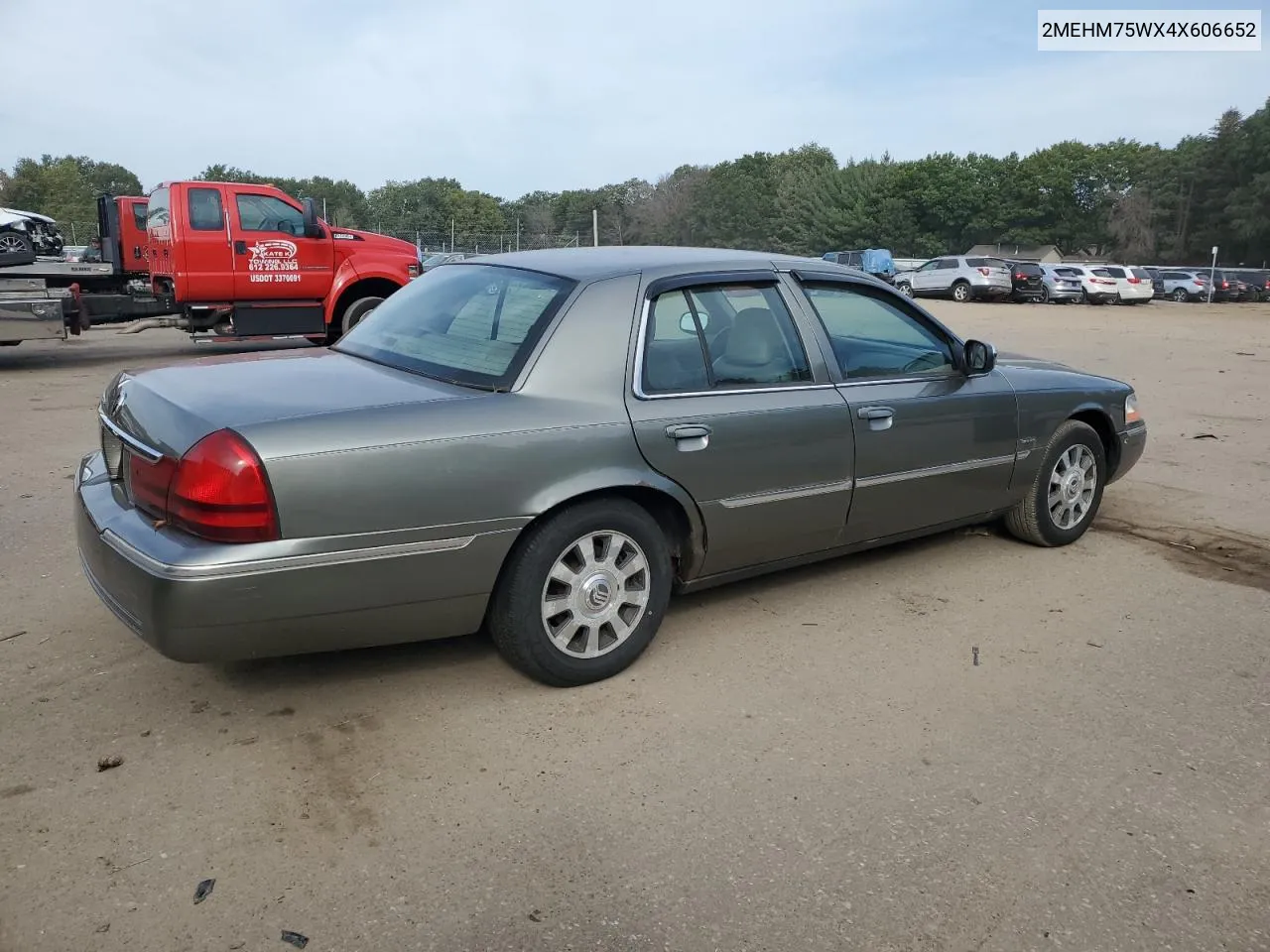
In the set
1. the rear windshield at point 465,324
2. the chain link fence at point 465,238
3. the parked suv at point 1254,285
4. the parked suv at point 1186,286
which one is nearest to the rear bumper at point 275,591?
the rear windshield at point 465,324

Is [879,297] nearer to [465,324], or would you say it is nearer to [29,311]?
[465,324]

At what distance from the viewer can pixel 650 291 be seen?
3826 millimetres

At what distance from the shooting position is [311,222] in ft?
42.8

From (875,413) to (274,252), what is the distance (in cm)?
1069

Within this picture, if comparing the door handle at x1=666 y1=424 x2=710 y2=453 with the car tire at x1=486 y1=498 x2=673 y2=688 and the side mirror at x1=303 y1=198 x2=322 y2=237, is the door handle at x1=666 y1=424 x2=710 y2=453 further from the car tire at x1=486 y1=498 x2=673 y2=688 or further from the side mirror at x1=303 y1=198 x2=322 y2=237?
the side mirror at x1=303 y1=198 x2=322 y2=237

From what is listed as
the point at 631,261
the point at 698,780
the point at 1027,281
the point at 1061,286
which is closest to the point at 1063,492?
the point at 631,261

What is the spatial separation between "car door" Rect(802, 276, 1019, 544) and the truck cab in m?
9.91

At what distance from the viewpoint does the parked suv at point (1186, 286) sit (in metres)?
40.2

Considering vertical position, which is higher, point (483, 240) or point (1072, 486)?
point (483, 240)

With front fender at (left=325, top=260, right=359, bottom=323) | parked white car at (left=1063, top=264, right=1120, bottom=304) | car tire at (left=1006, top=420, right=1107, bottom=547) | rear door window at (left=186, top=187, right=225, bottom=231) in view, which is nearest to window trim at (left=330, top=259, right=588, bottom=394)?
car tire at (left=1006, top=420, right=1107, bottom=547)

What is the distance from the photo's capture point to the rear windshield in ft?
11.8

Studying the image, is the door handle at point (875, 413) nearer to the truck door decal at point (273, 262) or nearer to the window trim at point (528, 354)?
the window trim at point (528, 354)

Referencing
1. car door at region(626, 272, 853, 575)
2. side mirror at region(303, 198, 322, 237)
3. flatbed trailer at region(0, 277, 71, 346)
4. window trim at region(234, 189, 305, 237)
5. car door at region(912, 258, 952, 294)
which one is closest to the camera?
car door at region(626, 272, 853, 575)

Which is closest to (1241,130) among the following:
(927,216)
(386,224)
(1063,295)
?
(927,216)
